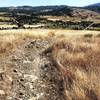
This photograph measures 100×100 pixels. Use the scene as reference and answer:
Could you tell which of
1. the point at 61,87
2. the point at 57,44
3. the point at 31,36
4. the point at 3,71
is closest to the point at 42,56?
the point at 57,44

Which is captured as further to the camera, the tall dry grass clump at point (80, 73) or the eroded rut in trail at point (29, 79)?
the eroded rut in trail at point (29, 79)

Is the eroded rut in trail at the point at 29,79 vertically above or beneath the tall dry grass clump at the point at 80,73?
beneath

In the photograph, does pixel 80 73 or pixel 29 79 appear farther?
pixel 29 79

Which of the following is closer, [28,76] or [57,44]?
[28,76]

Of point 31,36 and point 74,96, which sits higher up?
point 74,96

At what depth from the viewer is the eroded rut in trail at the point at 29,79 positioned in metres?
8.29

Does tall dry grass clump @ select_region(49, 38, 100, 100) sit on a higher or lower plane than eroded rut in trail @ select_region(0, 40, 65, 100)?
higher

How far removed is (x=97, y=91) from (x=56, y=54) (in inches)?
213

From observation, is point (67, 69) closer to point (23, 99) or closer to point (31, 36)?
point (23, 99)

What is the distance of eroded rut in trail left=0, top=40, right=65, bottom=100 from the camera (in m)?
8.29

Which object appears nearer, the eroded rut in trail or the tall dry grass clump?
the tall dry grass clump

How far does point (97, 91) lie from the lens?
7.80m

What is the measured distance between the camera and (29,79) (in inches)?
376

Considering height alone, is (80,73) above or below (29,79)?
above
